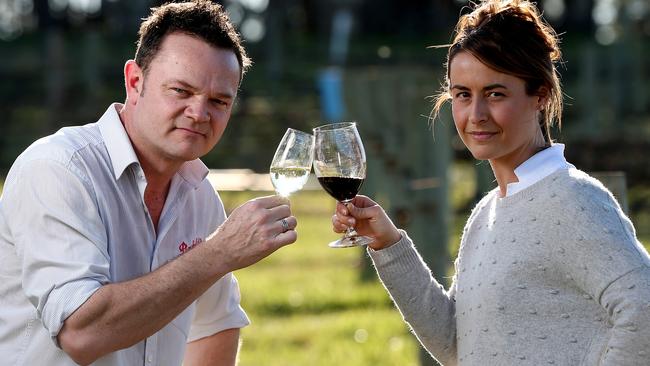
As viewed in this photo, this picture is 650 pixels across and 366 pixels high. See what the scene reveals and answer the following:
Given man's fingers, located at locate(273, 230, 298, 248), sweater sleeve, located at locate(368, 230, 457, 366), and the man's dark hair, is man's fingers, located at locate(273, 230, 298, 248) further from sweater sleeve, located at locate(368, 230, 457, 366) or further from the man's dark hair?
the man's dark hair

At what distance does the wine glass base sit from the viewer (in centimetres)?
389

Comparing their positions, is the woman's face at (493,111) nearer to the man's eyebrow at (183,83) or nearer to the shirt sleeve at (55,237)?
the man's eyebrow at (183,83)

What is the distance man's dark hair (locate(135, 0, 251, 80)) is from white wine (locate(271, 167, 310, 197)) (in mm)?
421

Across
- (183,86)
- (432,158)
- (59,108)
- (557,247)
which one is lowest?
(59,108)

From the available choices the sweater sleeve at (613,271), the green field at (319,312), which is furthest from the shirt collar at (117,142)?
the green field at (319,312)

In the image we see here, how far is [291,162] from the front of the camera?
12.9ft

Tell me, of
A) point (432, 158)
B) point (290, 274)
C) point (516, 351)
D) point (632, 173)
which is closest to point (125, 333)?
point (516, 351)

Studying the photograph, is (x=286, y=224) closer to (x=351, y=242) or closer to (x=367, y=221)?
(x=351, y=242)

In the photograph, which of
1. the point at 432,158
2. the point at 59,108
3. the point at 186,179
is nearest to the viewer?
Result: the point at 186,179

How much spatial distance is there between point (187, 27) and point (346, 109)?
14.0 feet

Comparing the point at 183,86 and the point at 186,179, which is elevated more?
the point at 183,86

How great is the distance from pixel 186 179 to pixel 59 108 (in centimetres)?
1885

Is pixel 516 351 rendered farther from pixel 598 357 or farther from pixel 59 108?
pixel 59 108

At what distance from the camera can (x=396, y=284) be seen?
4.08 meters
